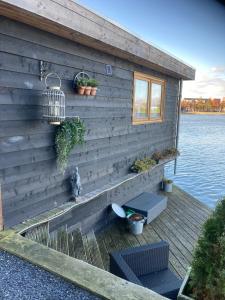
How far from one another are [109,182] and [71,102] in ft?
5.95

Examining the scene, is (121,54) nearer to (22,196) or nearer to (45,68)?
(45,68)

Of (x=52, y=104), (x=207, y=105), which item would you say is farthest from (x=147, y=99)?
(x=207, y=105)

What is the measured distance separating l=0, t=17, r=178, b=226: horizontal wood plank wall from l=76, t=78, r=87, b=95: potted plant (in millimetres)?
102

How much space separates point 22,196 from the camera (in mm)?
3156

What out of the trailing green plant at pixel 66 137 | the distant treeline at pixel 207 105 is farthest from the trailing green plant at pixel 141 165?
the distant treeline at pixel 207 105

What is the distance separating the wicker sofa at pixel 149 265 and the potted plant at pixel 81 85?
2.09 meters

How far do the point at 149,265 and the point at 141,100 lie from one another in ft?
11.9

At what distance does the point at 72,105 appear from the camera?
147 inches

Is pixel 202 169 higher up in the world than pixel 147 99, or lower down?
lower down

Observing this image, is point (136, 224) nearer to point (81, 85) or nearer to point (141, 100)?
point (141, 100)

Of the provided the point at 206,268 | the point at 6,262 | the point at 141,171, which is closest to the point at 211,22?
the point at 206,268

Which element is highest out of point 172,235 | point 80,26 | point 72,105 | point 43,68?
point 80,26

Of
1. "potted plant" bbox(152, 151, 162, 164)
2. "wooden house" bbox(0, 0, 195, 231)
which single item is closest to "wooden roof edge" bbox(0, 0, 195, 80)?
"wooden house" bbox(0, 0, 195, 231)

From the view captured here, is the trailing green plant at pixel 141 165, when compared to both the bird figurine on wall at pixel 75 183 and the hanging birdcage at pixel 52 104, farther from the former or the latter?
the hanging birdcage at pixel 52 104
